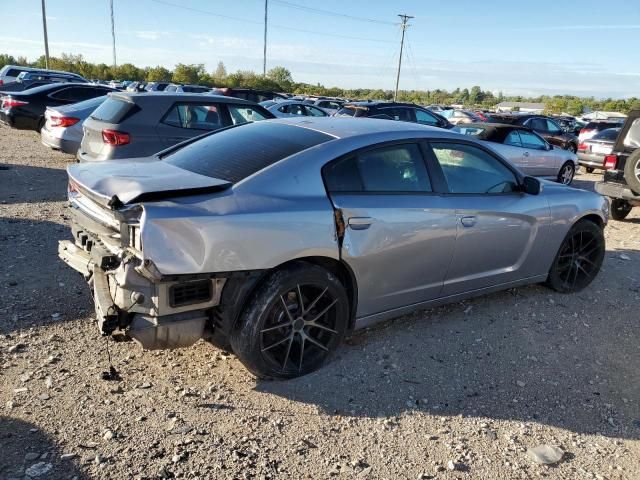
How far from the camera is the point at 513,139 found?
1127 cm

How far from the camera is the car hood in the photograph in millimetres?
2848

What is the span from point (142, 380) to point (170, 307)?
0.70m

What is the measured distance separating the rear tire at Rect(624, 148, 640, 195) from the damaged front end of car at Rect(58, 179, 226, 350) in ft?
21.7

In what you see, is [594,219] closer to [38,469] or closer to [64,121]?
[38,469]

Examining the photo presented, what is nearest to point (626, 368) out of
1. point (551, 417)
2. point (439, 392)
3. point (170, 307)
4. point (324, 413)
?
point (551, 417)

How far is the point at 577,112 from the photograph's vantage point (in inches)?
2985

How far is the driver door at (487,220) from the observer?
400 centimetres

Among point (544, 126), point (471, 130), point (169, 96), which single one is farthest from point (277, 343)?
point (544, 126)

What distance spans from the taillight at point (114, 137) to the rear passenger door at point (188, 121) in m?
0.54

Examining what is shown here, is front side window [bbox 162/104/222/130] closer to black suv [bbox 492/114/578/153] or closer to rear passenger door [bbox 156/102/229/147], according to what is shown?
rear passenger door [bbox 156/102/229/147]

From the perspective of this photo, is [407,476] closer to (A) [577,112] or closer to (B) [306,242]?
(B) [306,242]

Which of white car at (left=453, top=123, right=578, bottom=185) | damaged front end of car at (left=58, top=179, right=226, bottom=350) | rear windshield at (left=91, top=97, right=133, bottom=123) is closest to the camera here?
damaged front end of car at (left=58, top=179, right=226, bottom=350)

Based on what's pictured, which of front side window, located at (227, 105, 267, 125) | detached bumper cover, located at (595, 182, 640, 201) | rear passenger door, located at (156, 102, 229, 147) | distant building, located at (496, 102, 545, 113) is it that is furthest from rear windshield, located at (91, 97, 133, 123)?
distant building, located at (496, 102, 545, 113)

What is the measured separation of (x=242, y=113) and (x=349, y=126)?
17.9 feet
